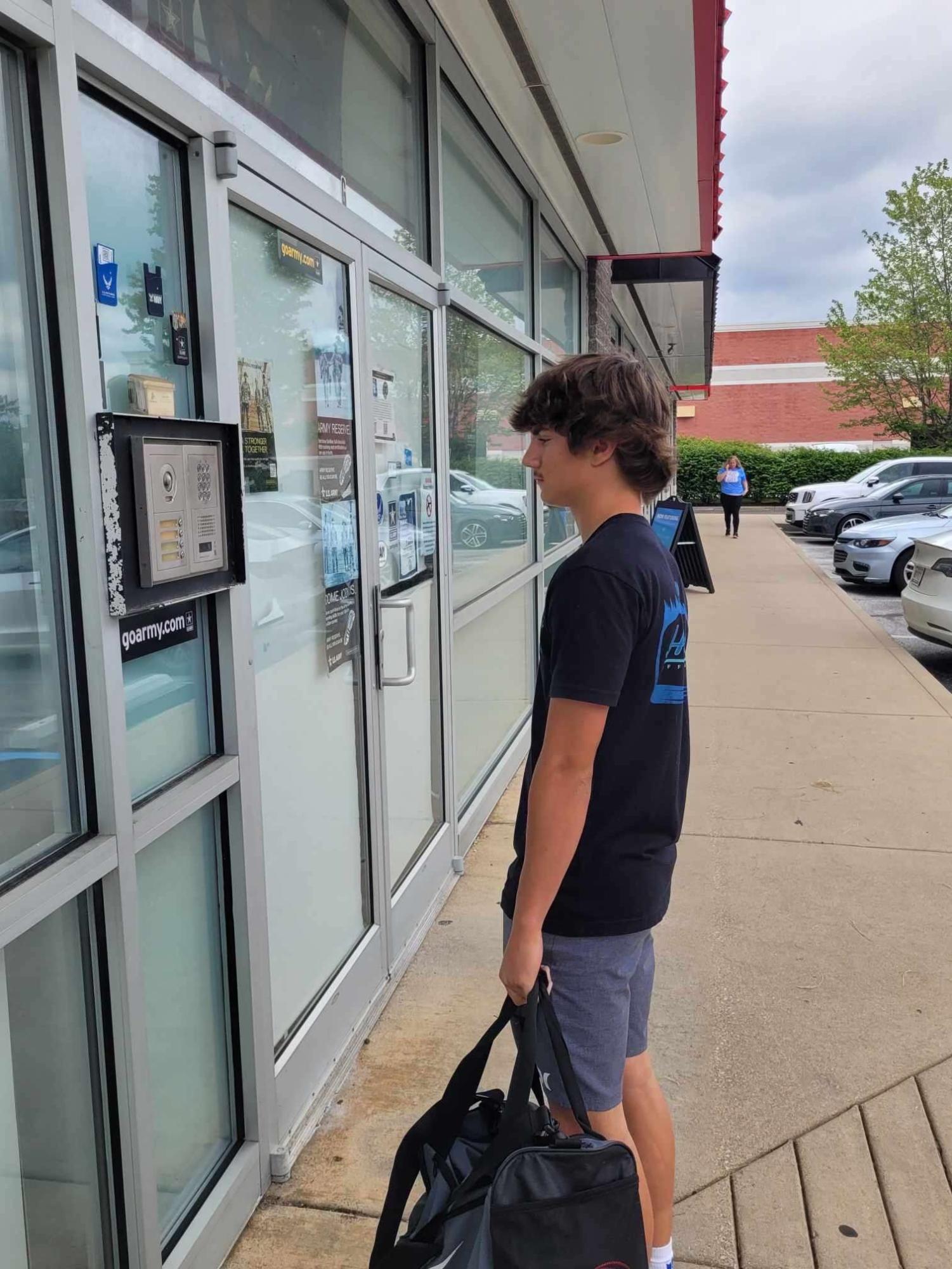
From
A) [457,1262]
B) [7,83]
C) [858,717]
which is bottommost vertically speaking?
[858,717]

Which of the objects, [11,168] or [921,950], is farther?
[921,950]

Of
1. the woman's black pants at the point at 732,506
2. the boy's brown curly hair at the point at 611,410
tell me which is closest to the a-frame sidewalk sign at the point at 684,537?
the woman's black pants at the point at 732,506

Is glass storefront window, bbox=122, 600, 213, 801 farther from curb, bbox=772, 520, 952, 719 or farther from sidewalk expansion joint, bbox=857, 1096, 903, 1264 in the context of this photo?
curb, bbox=772, 520, 952, 719

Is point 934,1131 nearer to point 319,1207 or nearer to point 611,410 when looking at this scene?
point 319,1207

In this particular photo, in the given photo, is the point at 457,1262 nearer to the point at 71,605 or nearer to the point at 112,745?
the point at 112,745

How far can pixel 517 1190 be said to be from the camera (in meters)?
1.55

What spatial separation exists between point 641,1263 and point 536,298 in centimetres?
564

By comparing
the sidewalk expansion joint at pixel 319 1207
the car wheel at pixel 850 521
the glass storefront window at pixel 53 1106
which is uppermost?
the glass storefront window at pixel 53 1106

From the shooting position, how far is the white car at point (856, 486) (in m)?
22.3

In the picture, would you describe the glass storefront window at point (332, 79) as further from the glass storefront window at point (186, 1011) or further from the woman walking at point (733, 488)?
the woman walking at point (733, 488)

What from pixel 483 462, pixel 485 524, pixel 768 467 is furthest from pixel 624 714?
pixel 768 467

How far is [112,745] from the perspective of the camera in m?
1.85

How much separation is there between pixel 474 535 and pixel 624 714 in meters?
3.36

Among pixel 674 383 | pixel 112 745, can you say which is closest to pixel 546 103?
pixel 112 745
